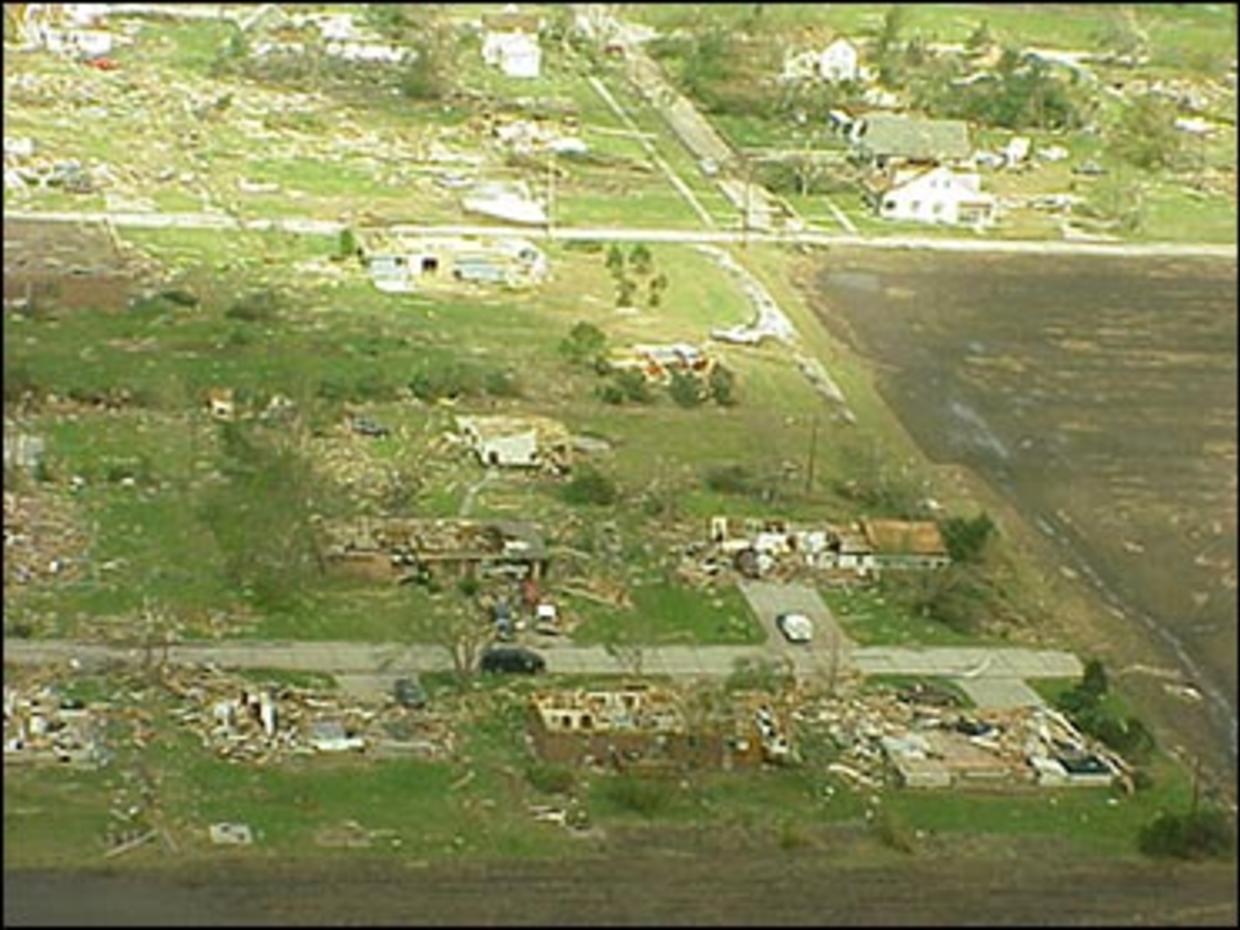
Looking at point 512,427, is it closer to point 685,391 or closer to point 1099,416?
point 685,391

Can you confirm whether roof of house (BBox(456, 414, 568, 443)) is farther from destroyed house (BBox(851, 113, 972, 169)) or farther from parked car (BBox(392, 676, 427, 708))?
destroyed house (BBox(851, 113, 972, 169))

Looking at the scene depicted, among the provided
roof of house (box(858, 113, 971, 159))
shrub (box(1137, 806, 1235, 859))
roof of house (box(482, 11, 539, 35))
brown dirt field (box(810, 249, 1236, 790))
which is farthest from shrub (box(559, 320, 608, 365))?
roof of house (box(482, 11, 539, 35))

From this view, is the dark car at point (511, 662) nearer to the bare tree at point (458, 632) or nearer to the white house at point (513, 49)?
the bare tree at point (458, 632)

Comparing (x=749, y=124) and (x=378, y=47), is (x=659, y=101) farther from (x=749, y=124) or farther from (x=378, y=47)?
(x=378, y=47)

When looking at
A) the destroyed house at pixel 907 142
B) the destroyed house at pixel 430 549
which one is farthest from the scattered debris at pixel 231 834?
the destroyed house at pixel 907 142

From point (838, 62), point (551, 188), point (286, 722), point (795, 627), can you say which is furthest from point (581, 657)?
point (838, 62)
